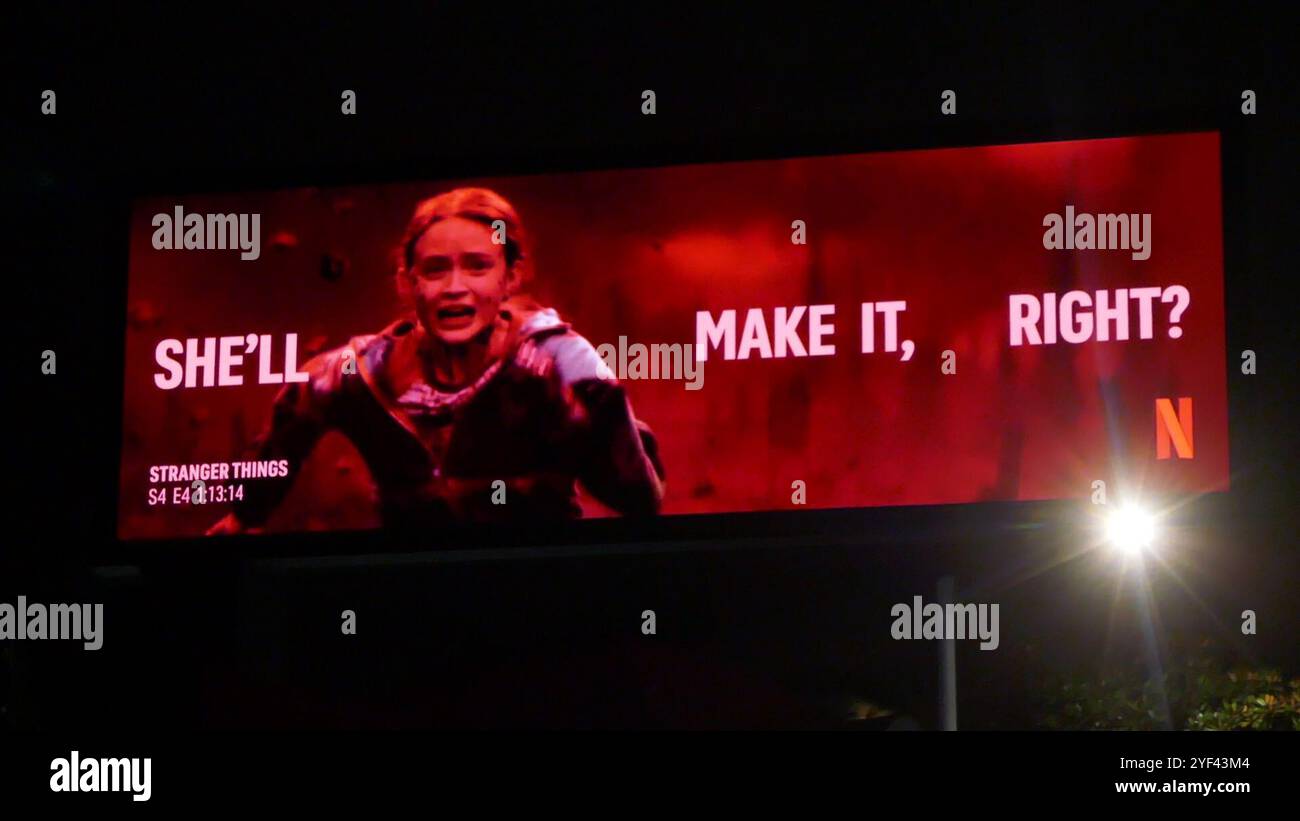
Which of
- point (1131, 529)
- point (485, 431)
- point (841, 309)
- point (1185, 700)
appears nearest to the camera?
point (1185, 700)

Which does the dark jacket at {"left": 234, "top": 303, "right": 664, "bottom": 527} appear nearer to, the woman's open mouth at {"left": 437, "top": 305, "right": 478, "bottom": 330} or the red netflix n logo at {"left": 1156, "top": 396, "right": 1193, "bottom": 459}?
the woman's open mouth at {"left": 437, "top": 305, "right": 478, "bottom": 330}

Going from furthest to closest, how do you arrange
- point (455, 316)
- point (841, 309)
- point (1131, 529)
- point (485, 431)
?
1. point (455, 316)
2. point (485, 431)
3. point (841, 309)
4. point (1131, 529)

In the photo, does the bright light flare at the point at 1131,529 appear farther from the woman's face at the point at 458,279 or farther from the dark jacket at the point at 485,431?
the woman's face at the point at 458,279

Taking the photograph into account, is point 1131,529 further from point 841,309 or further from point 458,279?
point 458,279

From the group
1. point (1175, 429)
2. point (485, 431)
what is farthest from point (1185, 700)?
point (485, 431)

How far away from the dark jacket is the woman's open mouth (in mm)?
186

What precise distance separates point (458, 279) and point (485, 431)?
38.0 inches

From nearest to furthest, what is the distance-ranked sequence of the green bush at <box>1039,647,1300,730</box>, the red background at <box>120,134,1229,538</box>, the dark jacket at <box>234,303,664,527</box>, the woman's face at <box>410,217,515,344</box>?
the green bush at <box>1039,647,1300,730</box>, the red background at <box>120,134,1229,538</box>, the dark jacket at <box>234,303,664,527</box>, the woman's face at <box>410,217,515,344</box>

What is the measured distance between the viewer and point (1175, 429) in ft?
30.1

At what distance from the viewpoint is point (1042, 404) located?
937 cm

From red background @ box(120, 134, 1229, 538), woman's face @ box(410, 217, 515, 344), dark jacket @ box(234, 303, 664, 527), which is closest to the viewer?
red background @ box(120, 134, 1229, 538)

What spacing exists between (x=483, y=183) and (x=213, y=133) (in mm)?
1874

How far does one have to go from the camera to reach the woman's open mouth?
1014 centimetres

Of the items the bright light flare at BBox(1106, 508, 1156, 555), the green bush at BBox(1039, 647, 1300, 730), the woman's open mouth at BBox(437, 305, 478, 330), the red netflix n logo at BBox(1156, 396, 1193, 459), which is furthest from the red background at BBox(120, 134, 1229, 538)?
the green bush at BBox(1039, 647, 1300, 730)
